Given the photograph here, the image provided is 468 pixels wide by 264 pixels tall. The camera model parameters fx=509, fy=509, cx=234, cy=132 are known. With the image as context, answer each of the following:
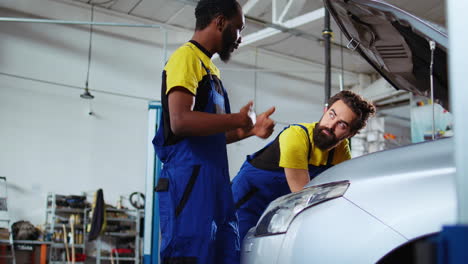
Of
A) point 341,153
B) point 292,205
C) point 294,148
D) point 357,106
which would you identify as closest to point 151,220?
point 341,153

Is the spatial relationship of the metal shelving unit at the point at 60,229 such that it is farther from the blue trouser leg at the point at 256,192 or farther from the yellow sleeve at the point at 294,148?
the yellow sleeve at the point at 294,148

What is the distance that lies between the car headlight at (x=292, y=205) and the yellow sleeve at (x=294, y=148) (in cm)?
59

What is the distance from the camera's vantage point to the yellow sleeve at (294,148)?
210 centimetres

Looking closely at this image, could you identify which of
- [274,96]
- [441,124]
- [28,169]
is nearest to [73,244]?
[28,169]

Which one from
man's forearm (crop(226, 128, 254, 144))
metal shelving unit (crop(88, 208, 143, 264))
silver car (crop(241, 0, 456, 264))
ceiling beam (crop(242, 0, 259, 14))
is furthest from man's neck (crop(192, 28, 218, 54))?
metal shelving unit (crop(88, 208, 143, 264))

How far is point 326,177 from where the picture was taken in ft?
4.40

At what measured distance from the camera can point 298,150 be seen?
213 centimetres

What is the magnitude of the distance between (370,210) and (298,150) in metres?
1.07

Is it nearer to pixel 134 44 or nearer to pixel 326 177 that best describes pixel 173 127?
pixel 326 177

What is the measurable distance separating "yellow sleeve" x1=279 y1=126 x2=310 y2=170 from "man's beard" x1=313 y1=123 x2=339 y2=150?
0.04m

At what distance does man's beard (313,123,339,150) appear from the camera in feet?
7.16

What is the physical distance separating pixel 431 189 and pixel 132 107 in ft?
27.4

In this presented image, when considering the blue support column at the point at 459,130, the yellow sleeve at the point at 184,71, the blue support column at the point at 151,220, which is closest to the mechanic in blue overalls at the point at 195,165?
the yellow sleeve at the point at 184,71

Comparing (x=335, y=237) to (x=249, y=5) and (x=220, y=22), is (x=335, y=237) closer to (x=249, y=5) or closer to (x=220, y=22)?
(x=220, y=22)
